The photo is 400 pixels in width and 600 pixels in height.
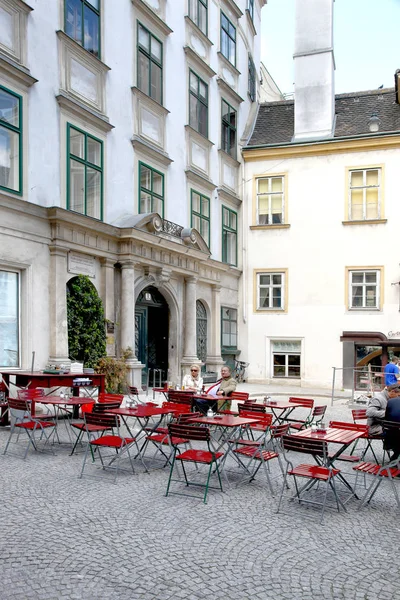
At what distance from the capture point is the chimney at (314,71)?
2219 cm

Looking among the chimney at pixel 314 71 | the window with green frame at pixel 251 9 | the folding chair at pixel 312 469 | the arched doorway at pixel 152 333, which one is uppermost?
the window with green frame at pixel 251 9

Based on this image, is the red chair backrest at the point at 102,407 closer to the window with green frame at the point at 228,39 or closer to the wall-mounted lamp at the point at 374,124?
the wall-mounted lamp at the point at 374,124

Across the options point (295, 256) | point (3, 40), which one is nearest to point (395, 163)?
point (295, 256)

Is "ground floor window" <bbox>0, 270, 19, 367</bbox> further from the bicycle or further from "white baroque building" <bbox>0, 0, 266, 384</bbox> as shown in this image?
the bicycle

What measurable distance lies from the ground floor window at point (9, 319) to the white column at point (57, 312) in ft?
2.69

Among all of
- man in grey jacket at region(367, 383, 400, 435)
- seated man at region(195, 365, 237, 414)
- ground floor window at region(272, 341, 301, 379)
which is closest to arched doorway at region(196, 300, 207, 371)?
ground floor window at region(272, 341, 301, 379)

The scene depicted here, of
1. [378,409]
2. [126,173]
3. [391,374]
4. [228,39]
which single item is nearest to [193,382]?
[378,409]

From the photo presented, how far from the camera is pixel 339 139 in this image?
69.2ft

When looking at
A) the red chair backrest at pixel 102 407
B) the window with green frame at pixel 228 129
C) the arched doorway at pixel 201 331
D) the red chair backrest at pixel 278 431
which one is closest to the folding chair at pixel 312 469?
the red chair backrest at pixel 278 431

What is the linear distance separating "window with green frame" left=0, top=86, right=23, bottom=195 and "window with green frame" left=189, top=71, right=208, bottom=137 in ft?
26.8

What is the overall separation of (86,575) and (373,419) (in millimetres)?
4858

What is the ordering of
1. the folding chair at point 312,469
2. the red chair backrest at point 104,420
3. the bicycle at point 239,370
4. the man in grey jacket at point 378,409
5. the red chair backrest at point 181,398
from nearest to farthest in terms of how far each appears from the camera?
the folding chair at point 312,469 < the red chair backrest at point 104,420 < the man in grey jacket at point 378,409 < the red chair backrest at point 181,398 < the bicycle at point 239,370

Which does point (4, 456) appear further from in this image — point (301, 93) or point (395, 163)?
point (301, 93)

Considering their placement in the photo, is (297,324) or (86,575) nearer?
(86,575)
